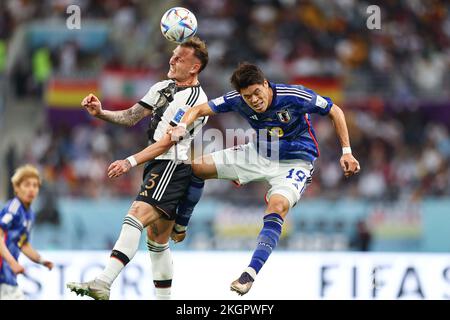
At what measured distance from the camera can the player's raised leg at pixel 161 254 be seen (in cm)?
849

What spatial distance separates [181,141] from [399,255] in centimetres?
452

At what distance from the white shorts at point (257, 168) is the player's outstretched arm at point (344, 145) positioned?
51cm

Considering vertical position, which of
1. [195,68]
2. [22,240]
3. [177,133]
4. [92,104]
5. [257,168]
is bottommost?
[22,240]

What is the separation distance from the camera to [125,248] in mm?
7664

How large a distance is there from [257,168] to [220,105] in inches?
29.0

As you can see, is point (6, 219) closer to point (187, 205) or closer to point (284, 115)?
point (187, 205)

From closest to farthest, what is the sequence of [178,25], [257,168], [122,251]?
[122,251], [178,25], [257,168]

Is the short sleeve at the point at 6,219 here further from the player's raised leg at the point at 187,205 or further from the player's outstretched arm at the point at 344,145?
the player's outstretched arm at the point at 344,145

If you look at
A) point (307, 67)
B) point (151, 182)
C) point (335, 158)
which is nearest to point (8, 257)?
point (151, 182)

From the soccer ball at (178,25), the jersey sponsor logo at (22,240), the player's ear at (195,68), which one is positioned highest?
the soccer ball at (178,25)

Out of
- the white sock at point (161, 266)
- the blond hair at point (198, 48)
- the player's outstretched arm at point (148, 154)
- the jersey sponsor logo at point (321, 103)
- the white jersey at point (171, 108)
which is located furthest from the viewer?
the white sock at point (161, 266)

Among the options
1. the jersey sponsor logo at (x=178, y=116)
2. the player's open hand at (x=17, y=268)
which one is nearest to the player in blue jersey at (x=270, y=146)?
the jersey sponsor logo at (x=178, y=116)

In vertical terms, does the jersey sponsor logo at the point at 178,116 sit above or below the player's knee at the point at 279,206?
above

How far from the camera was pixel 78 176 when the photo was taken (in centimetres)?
1695
